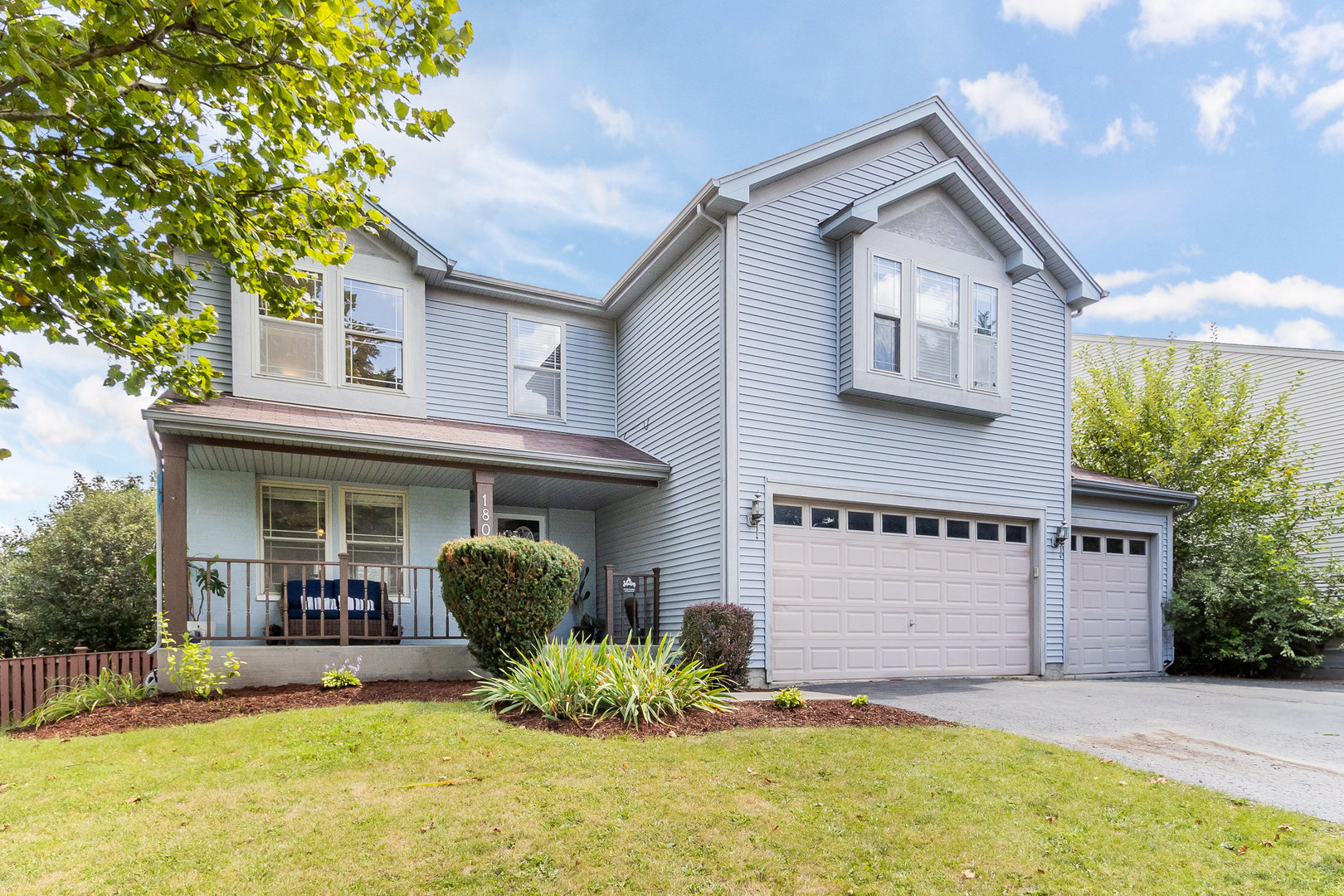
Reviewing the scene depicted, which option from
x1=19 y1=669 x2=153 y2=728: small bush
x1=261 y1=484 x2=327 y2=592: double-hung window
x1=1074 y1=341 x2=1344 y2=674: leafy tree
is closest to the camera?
x1=19 y1=669 x2=153 y2=728: small bush

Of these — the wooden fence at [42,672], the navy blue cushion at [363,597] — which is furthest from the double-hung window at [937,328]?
the wooden fence at [42,672]

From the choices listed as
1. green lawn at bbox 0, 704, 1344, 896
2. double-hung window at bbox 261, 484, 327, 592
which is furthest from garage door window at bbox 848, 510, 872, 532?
double-hung window at bbox 261, 484, 327, 592

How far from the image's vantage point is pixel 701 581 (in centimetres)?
977

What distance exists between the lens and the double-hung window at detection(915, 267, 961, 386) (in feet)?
34.8

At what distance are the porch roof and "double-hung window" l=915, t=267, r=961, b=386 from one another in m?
4.01

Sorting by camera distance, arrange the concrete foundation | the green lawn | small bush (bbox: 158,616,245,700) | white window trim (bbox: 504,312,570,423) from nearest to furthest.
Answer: the green lawn → small bush (bbox: 158,616,245,700) → the concrete foundation → white window trim (bbox: 504,312,570,423)

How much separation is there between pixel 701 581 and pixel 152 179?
714 cm

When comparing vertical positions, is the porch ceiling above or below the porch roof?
below

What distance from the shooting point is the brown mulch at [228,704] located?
6.51 meters

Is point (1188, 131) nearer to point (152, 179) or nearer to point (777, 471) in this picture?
point (777, 471)

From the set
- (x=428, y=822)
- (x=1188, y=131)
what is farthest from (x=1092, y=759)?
(x=1188, y=131)

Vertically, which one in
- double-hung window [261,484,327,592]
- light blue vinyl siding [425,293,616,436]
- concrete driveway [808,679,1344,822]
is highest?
light blue vinyl siding [425,293,616,436]

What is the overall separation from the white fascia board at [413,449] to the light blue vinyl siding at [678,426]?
0.66 meters

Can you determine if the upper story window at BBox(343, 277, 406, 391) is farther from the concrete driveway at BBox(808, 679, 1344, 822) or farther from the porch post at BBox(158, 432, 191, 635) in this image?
the concrete driveway at BBox(808, 679, 1344, 822)
